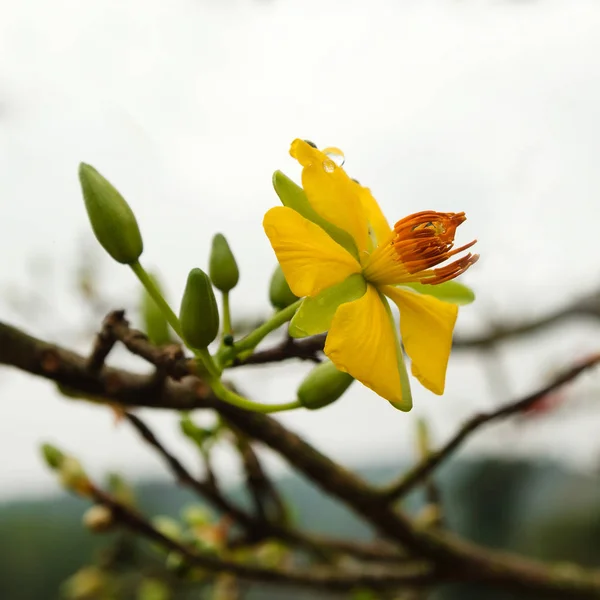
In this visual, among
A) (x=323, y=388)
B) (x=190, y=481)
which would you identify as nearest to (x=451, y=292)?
(x=323, y=388)

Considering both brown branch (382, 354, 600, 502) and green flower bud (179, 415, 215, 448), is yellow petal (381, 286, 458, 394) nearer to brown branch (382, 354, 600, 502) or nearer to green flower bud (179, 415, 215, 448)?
brown branch (382, 354, 600, 502)

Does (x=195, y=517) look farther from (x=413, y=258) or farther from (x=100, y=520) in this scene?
(x=413, y=258)

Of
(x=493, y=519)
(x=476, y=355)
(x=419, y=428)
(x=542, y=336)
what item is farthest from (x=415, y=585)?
(x=493, y=519)

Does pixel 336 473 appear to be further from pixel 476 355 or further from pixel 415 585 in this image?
pixel 476 355

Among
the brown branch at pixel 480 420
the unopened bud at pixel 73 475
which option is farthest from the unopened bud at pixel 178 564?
the brown branch at pixel 480 420

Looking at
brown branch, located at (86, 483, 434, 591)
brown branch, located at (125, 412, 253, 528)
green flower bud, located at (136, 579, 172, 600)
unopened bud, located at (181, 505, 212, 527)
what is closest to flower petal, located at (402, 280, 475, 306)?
brown branch, located at (125, 412, 253, 528)

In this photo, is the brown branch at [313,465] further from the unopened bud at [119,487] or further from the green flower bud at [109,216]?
the unopened bud at [119,487]
